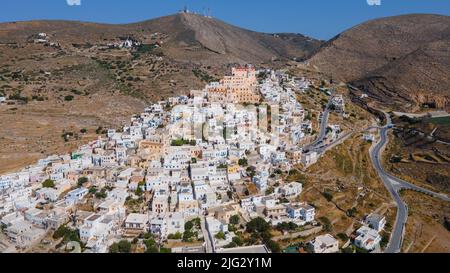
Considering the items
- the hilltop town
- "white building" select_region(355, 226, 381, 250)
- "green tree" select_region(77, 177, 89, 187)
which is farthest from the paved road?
"green tree" select_region(77, 177, 89, 187)

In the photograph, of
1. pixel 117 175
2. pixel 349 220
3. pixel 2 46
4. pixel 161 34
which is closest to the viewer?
pixel 349 220

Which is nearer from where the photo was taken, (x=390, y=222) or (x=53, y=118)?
(x=390, y=222)

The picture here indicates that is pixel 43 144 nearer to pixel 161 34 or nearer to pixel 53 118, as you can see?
pixel 53 118

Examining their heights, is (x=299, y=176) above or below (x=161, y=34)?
below

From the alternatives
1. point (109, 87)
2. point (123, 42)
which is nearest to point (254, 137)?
point (109, 87)

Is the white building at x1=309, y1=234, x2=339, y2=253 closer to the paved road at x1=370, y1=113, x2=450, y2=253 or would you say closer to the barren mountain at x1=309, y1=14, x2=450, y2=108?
the paved road at x1=370, y1=113, x2=450, y2=253

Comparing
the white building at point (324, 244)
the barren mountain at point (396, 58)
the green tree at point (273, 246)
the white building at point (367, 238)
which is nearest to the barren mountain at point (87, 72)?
the green tree at point (273, 246)
